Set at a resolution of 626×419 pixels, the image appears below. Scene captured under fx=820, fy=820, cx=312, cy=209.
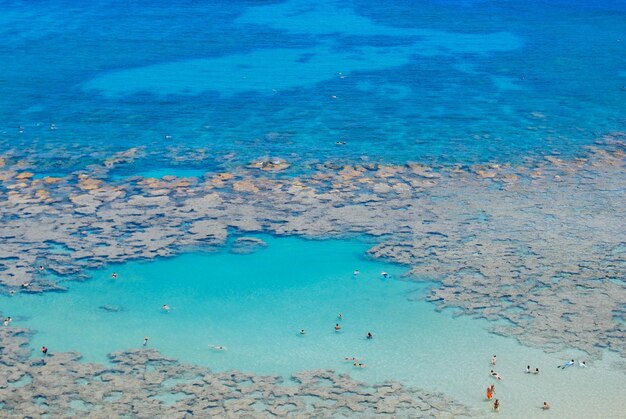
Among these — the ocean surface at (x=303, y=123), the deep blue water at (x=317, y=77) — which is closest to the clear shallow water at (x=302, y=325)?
the ocean surface at (x=303, y=123)

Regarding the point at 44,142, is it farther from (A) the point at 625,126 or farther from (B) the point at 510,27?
(B) the point at 510,27

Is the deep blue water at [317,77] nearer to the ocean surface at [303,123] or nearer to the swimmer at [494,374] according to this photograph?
the ocean surface at [303,123]

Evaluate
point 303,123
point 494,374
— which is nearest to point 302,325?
point 494,374

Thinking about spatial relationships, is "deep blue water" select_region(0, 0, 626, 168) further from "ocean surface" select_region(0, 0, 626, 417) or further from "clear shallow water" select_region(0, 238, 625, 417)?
"clear shallow water" select_region(0, 238, 625, 417)

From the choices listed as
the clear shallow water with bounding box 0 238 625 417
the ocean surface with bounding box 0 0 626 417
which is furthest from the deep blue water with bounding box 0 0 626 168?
the clear shallow water with bounding box 0 238 625 417

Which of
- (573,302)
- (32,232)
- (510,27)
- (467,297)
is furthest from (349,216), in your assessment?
(510,27)

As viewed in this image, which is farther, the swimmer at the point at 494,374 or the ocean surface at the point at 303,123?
the ocean surface at the point at 303,123

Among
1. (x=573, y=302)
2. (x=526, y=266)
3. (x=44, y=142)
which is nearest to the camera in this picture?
(x=573, y=302)

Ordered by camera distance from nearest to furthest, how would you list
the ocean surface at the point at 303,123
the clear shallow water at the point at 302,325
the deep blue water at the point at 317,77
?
1. the clear shallow water at the point at 302,325
2. the ocean surface at the point at 303,123
3. the deep blue water at the point at 317,77
